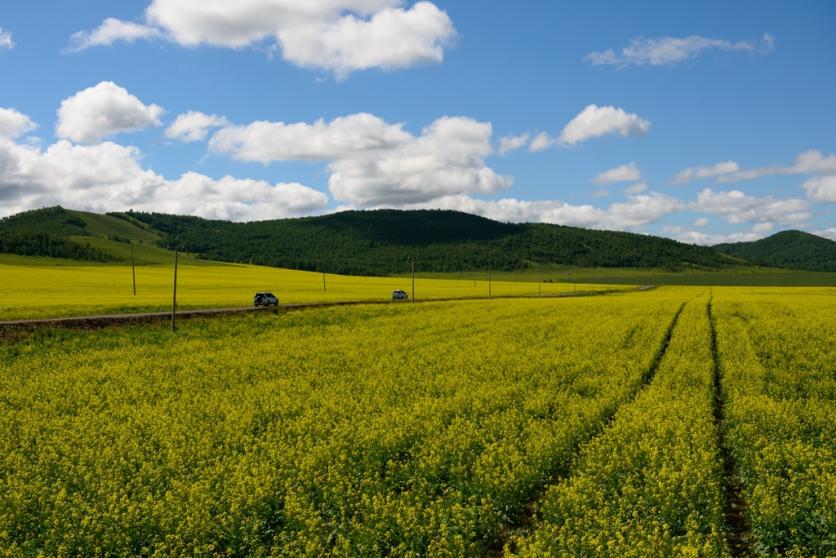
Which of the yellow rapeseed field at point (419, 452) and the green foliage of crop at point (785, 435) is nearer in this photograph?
the green foliage of crop at point (785, 435)

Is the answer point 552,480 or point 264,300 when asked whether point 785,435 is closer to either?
point 552,480

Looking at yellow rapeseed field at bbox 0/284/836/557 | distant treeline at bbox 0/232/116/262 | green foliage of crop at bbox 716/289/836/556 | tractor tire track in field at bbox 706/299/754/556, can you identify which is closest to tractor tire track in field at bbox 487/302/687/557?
yellow rapeseed field at bbox 0/284/836/557

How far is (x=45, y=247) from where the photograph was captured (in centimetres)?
15700

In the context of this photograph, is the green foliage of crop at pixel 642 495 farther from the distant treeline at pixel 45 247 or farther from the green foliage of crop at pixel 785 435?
the distant treeline at pixel 45 247

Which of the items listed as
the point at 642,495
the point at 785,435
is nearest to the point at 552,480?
the point at 642,495

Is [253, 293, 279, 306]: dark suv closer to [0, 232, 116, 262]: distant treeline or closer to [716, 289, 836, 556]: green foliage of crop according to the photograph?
[716, 289, 836, 556]: green foliage of crop

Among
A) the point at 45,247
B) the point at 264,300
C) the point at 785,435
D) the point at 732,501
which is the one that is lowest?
the point at 732,501

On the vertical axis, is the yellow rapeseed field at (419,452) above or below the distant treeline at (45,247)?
below

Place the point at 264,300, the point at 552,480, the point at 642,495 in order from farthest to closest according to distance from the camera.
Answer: the point at 264,300
the point at 552,480
the point at 642,495

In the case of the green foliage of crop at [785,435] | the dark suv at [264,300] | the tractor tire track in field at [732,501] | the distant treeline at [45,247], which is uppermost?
the distant treeline at [45,247]

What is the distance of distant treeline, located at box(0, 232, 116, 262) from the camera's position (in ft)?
502

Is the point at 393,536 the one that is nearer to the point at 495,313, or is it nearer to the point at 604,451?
the point at 604,451

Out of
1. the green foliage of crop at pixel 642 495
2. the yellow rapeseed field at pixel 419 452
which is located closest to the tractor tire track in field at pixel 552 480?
the yellow rapeseed field at pixel 419 452

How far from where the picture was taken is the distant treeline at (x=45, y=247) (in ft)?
502
